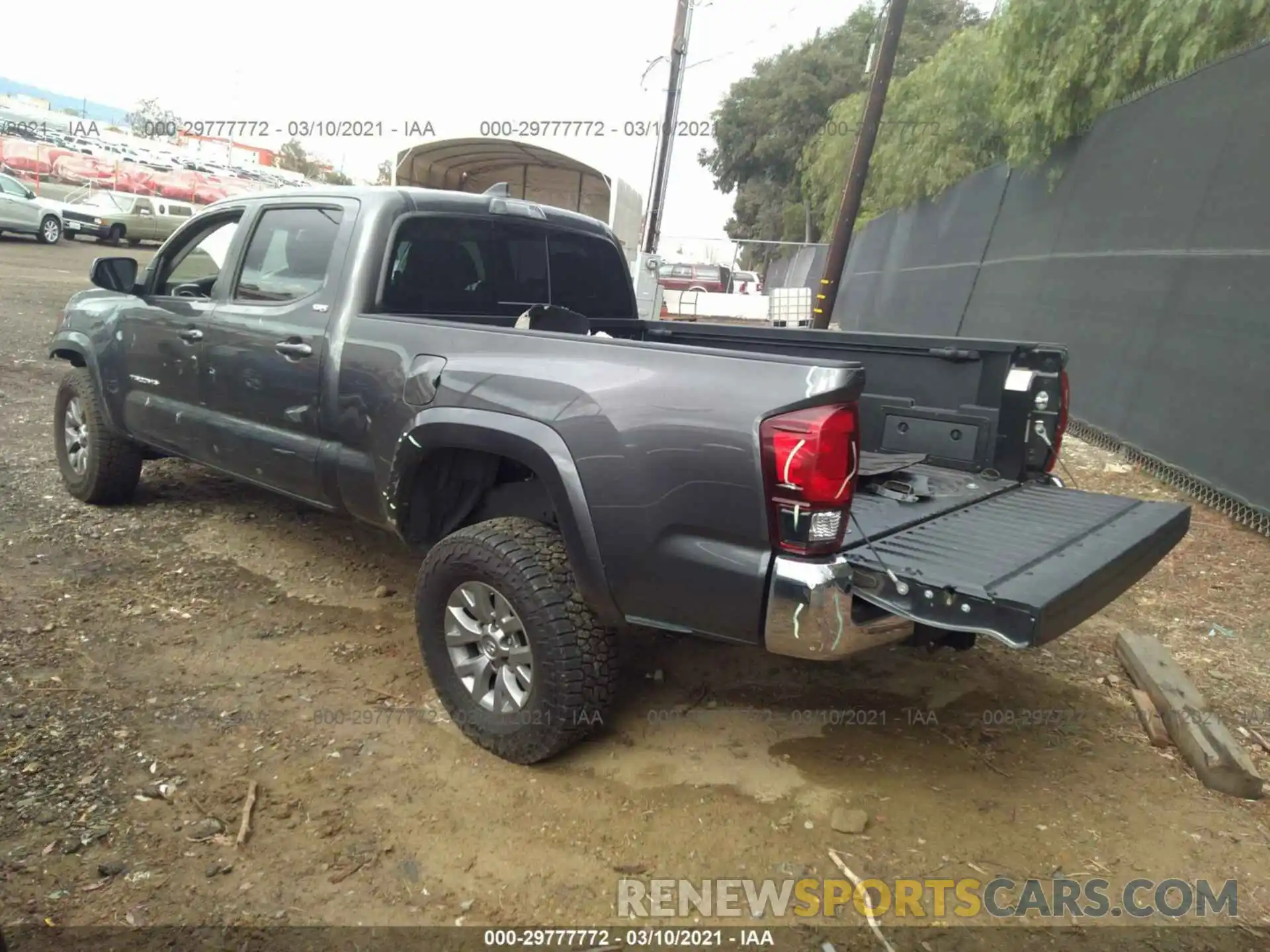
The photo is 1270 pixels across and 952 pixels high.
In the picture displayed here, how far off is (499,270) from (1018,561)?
253 centimetres

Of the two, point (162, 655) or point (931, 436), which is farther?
point (931, 436)

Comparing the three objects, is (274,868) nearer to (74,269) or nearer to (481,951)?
(481,951)

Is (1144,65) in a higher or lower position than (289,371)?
higher

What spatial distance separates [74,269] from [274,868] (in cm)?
1963

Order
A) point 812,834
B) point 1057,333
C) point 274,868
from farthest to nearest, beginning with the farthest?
1. point 1057,333
2. point 812,834
3. point 274,868

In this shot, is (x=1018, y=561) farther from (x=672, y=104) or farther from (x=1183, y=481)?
(x=672, y=104)

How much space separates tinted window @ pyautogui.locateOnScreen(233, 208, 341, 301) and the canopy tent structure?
493 inches

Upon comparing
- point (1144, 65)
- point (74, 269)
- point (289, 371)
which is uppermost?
point (1144, 65)

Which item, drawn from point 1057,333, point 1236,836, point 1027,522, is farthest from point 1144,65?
point 1236,836

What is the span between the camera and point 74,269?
18109 mm

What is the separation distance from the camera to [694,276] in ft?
88.4

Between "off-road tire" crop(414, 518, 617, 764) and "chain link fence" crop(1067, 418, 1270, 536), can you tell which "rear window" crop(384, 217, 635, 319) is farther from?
"chain link fence" crop(1067, 418, 1270, 536)

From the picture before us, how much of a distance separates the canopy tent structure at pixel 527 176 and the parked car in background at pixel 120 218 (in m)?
8.75

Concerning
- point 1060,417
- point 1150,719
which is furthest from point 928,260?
point 1150,719
